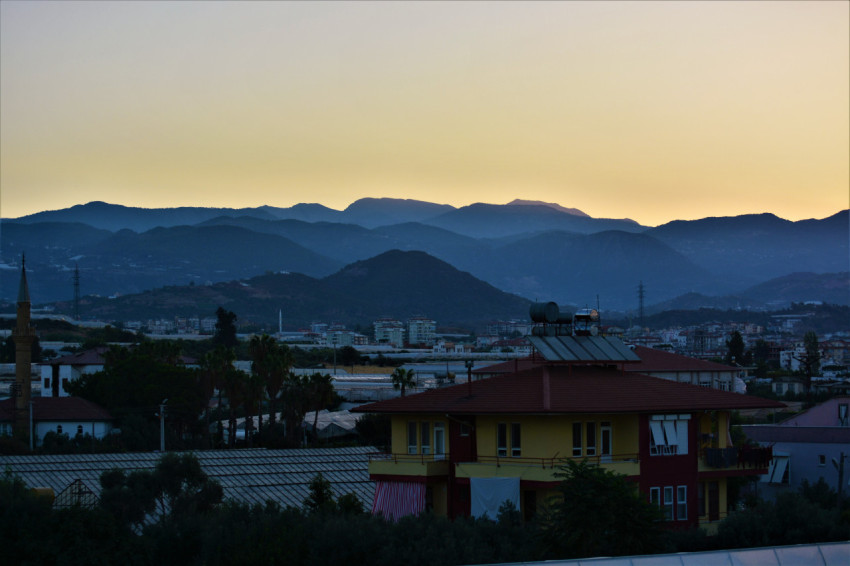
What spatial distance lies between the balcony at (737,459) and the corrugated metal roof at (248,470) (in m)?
17.9

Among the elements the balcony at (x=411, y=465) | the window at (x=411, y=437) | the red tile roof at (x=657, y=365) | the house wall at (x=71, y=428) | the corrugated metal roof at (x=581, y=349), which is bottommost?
the house wall at (x=71, y=428)

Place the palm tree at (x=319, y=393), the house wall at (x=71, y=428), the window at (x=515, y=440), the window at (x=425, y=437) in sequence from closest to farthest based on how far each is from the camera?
1. the window at (x=515, y=440)
2. the window at (x=425, y=437)
3. the palm tree at (x=319, y=393)
4. the house wall at (x=71, y=428)

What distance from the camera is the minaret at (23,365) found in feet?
272

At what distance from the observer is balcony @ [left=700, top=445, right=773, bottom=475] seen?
3738 cm

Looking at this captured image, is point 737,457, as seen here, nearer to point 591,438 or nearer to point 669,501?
point 669,501

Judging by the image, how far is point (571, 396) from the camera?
1384 inches

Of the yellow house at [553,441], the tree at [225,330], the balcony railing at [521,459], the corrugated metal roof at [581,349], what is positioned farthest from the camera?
the tree at [225,330]

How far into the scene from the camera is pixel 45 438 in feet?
257

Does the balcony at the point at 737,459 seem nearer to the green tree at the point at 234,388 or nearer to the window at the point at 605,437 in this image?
the window at the point at 605,437

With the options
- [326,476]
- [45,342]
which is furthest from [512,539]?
[45,342]

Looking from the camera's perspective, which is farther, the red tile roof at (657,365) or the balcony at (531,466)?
the red tile roof at (657,365)

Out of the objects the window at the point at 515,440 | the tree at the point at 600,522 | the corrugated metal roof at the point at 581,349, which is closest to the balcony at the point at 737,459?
the corrugated metal roof at the point at 581,349

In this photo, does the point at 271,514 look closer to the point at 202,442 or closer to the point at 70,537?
the point at 70,537

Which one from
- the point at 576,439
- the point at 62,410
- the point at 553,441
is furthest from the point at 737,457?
the point at 62,410
